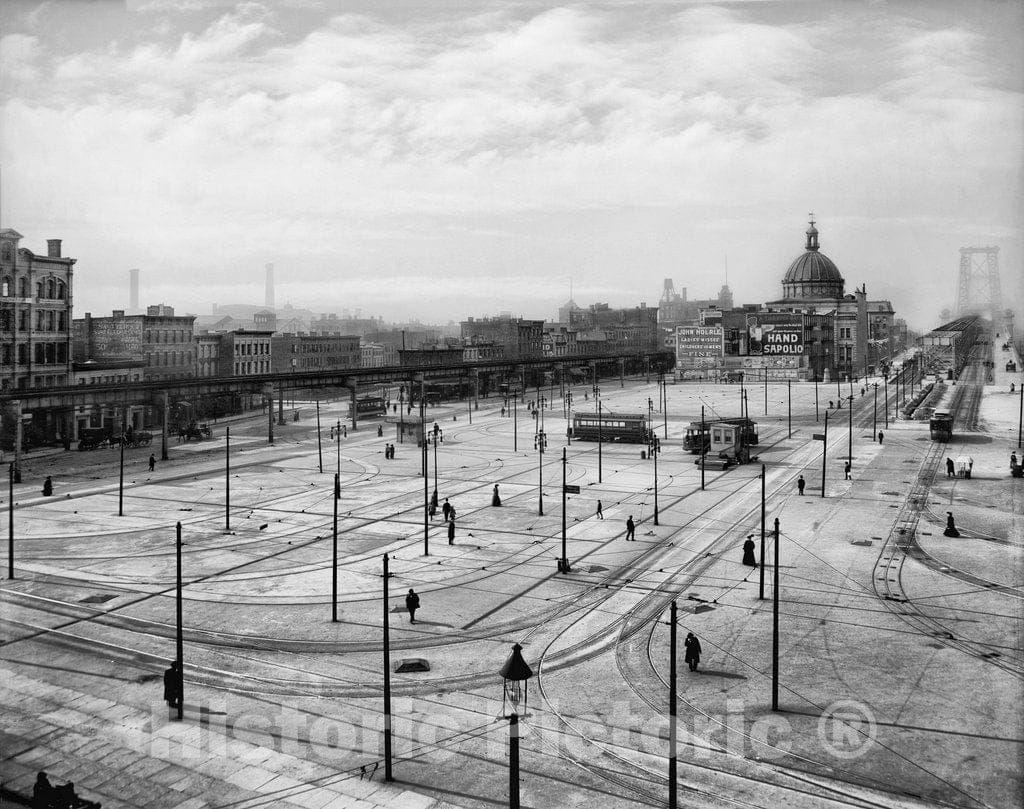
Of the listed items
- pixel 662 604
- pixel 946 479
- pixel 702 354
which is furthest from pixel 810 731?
pixel 702 354

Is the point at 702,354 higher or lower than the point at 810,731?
higher

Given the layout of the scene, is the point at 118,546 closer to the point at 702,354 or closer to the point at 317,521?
the point at 317,521

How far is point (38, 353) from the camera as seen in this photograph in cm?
7462

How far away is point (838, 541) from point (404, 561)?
2017 cm

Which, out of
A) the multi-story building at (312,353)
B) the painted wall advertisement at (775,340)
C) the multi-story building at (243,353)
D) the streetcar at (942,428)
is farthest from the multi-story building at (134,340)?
the painted wall advertisement at (775,340)

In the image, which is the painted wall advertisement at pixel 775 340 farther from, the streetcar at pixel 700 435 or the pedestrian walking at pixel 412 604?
the pedestrian walking at pixel 412 604

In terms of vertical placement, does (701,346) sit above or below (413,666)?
above

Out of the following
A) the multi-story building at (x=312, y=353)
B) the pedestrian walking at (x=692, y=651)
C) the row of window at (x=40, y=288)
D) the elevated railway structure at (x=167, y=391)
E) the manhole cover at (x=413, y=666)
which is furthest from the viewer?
the multi-story building at (x=312, y=353)

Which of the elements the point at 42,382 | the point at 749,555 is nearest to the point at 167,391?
the point at 42,382

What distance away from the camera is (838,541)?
133 ft

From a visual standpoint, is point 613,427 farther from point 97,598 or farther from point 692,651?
point 692,651

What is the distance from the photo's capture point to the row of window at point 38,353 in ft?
233

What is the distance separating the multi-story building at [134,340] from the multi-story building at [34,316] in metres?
20.8

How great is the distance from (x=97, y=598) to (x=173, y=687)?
1203cm
